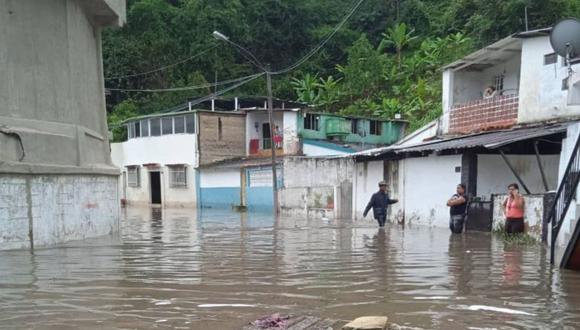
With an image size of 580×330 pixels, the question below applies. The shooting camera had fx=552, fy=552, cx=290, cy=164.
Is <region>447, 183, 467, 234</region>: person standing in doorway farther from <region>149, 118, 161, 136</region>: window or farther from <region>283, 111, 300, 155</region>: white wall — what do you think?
<region>149, 118, 161, 136</region>: window

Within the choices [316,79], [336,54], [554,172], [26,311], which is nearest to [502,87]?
[554,172]

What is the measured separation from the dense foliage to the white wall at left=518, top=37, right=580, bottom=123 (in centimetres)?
1607

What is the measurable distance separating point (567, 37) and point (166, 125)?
29954 mm

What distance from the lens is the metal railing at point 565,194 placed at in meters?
9.14

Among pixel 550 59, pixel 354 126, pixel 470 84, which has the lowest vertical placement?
pixel 354 126

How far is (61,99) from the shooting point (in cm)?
1309

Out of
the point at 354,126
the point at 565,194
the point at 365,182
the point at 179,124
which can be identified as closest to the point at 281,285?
the point at 565,194

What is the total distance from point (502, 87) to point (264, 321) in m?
19.3

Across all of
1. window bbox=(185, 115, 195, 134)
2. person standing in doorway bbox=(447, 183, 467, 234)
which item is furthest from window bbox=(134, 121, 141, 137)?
person standing in doorway bbox=(447, 183, 467, 234)

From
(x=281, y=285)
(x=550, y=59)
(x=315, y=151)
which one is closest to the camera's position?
(x=281, y=285)

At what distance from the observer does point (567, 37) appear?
10734 millimetres

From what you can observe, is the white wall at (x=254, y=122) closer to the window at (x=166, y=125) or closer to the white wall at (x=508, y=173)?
the window at (x=166, y=125)

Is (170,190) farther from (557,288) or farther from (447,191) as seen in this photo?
(557,288)

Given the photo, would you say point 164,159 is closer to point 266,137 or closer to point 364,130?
point 266,137
